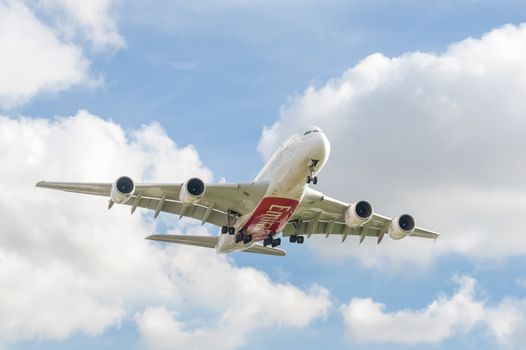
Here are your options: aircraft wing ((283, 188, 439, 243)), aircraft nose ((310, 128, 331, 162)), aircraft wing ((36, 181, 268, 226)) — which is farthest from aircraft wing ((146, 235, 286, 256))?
aircraft nose ((310, 128, 331, 162))

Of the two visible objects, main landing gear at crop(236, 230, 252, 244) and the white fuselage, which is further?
main landing gear at crop(236, 230, 252, 244)

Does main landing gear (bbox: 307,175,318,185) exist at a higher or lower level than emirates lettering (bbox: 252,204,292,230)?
higher

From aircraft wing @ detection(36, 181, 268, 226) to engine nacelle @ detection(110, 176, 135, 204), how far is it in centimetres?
142

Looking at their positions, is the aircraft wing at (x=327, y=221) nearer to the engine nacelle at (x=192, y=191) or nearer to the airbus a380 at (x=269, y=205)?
the airbus a380 at (x=269, y=205)

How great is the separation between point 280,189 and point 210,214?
7788mm

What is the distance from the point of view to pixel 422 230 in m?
47.9

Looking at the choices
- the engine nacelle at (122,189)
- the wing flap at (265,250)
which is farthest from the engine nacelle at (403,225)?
the engine nacelle at (122,189)

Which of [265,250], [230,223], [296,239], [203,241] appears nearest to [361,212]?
[296,239]

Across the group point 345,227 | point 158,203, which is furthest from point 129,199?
point 345,227

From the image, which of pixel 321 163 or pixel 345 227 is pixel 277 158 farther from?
pixel 345 227

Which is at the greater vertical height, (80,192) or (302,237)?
(302,237)

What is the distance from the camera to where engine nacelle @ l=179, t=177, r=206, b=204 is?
39.8 meters

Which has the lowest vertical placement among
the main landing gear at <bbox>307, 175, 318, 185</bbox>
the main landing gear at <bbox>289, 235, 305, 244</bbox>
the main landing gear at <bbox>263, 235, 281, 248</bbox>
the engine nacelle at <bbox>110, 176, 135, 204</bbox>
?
the engine nacelle at <bbox>110, 176, 135, 204</bbox>

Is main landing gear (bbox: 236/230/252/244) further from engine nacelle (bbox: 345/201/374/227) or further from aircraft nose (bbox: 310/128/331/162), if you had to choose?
aircraft nose (bbox: 310/128/331/162)
